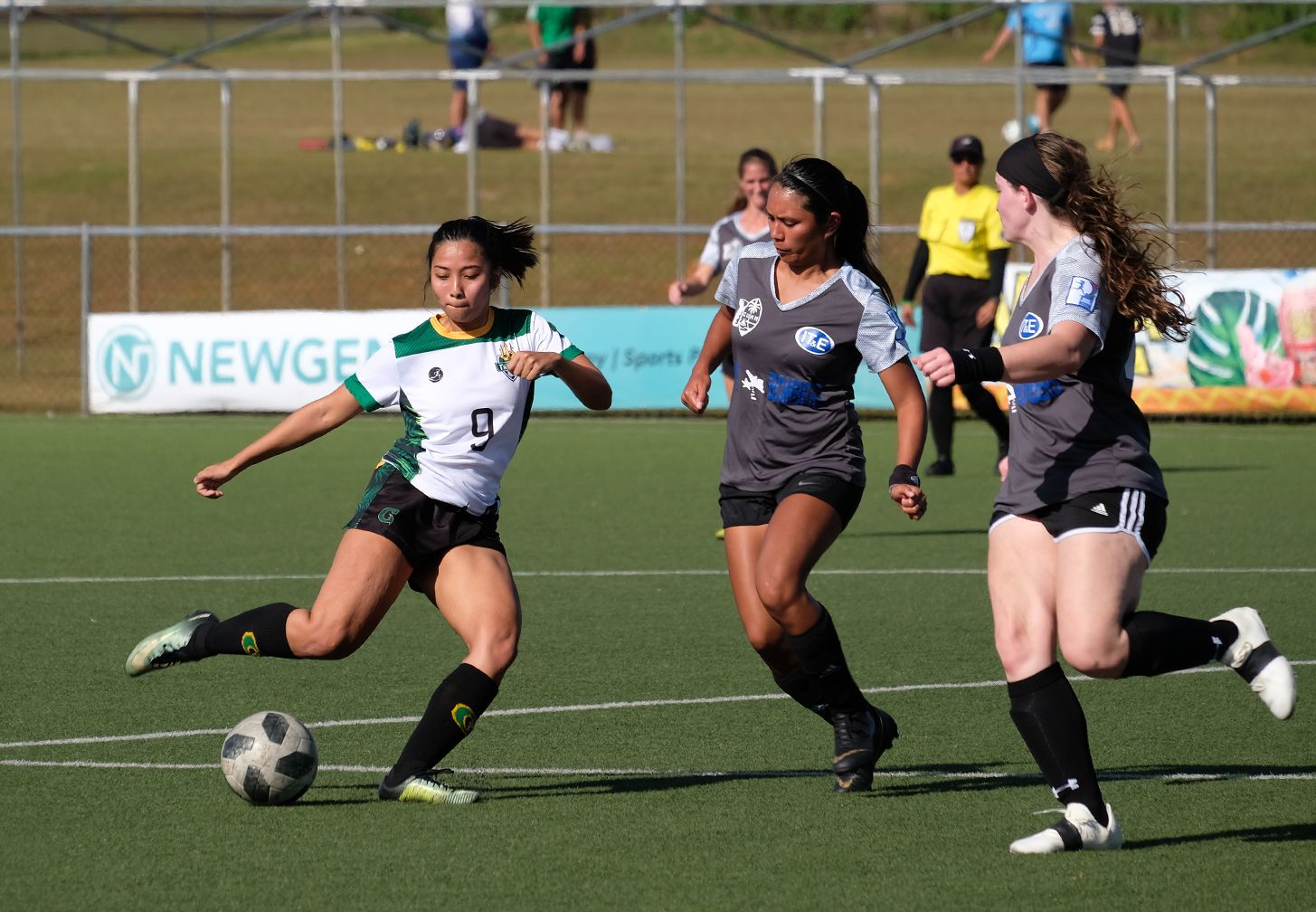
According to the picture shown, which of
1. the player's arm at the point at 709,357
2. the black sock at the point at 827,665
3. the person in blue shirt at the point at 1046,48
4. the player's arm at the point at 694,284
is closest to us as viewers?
the black sock at the point at 827,665

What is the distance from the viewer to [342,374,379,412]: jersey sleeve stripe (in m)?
6.12

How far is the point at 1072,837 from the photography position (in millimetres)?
5273

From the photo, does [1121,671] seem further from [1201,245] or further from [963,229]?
[1201,245]

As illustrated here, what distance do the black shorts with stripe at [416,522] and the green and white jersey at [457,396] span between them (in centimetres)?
3

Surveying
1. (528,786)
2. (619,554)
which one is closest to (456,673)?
(528,786)

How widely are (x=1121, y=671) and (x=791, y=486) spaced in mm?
1336

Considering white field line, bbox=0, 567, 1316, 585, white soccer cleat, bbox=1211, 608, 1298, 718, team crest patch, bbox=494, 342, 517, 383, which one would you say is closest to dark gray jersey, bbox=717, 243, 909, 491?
team crest patch, bbox=494, 342, 517, 383

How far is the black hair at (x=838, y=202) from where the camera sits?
6207mm

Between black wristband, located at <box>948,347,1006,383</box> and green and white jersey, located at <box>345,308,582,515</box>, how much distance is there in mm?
1506

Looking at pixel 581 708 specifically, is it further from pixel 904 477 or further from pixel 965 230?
pixel 965 230

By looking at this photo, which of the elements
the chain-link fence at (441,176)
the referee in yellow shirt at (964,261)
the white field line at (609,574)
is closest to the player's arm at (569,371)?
the white field line at (609,574)

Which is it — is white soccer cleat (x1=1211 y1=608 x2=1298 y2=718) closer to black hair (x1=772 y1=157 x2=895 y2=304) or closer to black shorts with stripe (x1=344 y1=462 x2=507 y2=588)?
black hair (x1=772 y1=157 x2=895 y2=304)

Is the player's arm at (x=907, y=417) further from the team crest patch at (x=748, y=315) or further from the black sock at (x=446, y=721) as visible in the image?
the black sock at (x=446, y=721)

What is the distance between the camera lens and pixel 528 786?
6133mm
